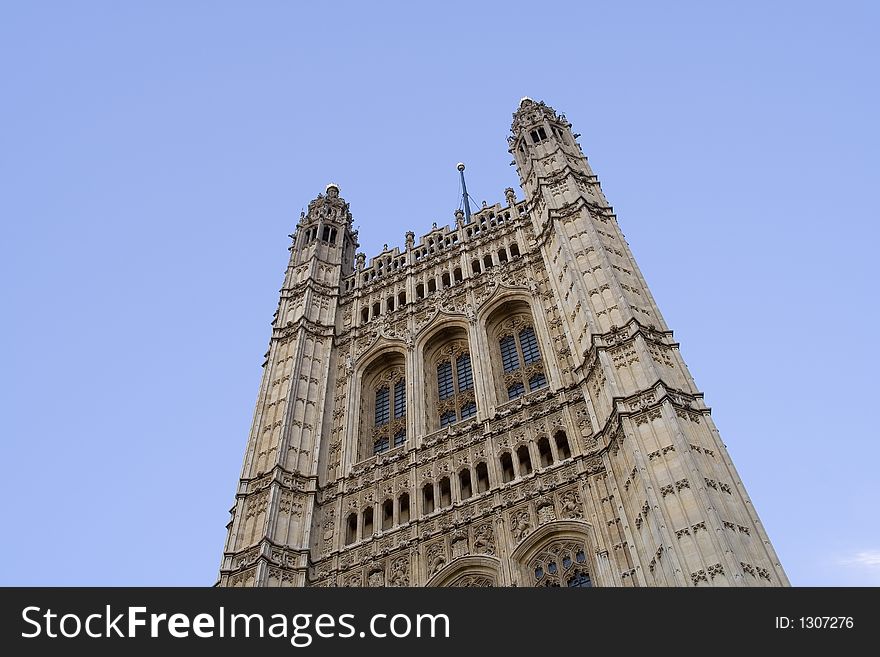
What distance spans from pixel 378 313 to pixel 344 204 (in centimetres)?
1100

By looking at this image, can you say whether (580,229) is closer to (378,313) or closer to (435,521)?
(378,313)

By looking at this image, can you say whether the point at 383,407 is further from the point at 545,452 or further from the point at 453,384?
the point at 545,452

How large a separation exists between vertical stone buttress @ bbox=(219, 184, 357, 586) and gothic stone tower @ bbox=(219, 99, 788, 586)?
0.07m

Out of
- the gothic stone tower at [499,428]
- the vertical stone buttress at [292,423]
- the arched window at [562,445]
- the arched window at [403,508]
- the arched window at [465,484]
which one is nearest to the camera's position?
the gothic stone tower at [499,428]

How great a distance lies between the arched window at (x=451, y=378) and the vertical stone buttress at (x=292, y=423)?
363cm

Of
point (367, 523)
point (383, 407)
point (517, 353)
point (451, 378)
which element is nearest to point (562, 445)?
point (367, 523)

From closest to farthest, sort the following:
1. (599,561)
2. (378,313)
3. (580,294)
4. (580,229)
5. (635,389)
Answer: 1. (599,561)
2. (635,389)
3. (580,294)
4. (580,229)
5. (378,313)

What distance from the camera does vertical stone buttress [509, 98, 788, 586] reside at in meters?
18.2

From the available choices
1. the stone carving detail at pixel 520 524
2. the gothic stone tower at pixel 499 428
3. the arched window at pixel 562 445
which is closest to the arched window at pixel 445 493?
the gothic stone tower at pixel 499 428

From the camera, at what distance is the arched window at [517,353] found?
28.6 m

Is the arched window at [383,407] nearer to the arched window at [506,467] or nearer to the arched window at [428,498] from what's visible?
the arched window at [428,498]

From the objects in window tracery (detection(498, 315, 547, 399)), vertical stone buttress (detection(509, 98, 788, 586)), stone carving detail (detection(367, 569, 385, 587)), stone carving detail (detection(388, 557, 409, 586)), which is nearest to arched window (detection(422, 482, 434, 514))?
stone carving detail (detection(388, 557, 409, 586))
